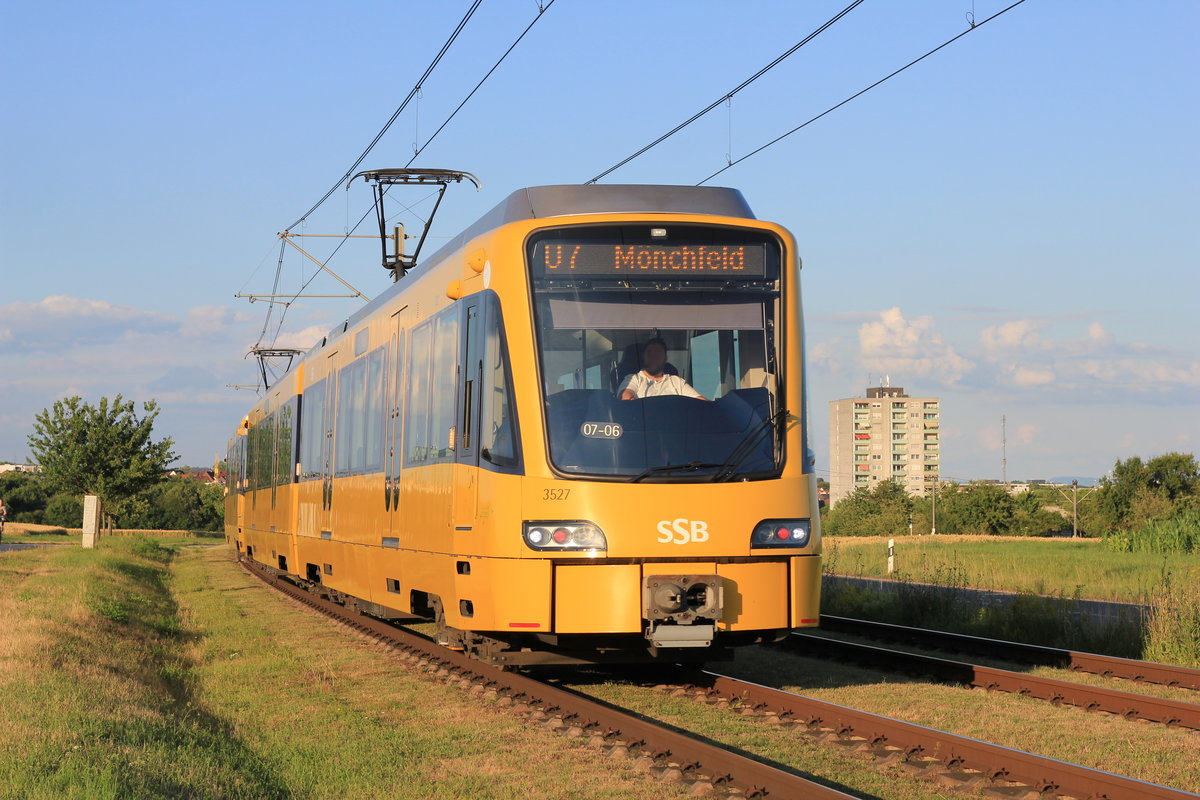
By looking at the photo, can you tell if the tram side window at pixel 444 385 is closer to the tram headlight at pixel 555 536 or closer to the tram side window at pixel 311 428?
the tram headlight at pixel 555 536

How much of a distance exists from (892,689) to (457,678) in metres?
3.98

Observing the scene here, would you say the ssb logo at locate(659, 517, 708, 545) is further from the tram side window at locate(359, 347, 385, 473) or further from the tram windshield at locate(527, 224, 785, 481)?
the tram side window at locate(359, 347, 385, 473)

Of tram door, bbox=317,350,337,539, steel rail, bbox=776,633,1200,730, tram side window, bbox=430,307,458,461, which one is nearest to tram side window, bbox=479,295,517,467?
tram side window, bbox=430,307,458,461

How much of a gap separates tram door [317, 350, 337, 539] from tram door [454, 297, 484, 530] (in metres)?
6.49

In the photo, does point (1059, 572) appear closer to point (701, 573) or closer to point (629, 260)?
point (701, 573)

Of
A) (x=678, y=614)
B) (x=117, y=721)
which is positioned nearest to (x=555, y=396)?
(x=678, y=614)

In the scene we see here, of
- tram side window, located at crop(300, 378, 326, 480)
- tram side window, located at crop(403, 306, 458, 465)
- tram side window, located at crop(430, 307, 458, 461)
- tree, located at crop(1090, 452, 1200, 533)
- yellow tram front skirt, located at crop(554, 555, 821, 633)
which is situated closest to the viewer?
yellow tram front skirt, located at crop(554, 555, 821, 633)

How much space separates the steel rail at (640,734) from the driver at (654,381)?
2284 mm

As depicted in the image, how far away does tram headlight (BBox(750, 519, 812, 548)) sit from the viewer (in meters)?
9.50

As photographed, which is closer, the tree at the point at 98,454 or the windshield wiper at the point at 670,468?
the windshield wiper at the point at 670,468

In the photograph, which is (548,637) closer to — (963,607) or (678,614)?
(678,614)

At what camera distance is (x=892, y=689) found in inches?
448

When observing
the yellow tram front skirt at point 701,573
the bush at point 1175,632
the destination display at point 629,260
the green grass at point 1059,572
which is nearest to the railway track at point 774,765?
the yellow tram front skirt at point 701,573

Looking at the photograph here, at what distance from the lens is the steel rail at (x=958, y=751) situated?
6759mm
